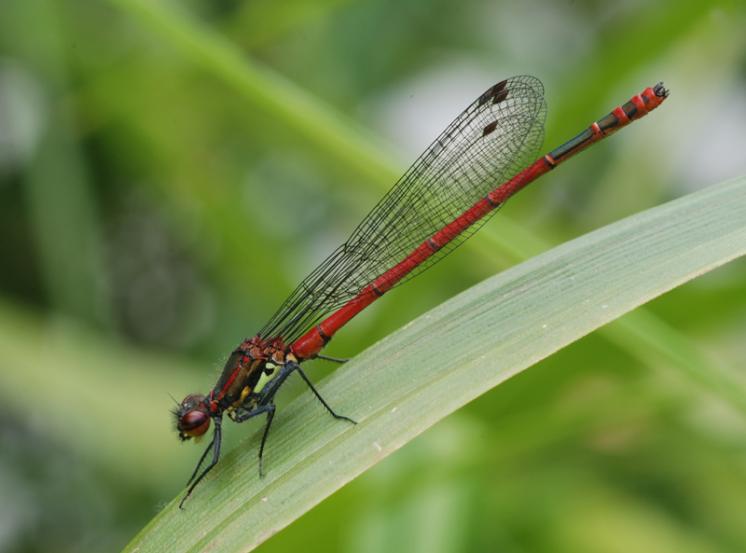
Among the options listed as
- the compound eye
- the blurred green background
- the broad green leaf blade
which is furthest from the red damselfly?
the broad green leaf blade

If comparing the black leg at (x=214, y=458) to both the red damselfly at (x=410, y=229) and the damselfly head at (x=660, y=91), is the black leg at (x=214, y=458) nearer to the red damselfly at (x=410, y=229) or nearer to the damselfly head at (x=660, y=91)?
the red damselfly at (x=410, y=229)

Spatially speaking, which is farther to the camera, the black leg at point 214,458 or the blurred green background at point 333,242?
the blurred green background at point 333,242

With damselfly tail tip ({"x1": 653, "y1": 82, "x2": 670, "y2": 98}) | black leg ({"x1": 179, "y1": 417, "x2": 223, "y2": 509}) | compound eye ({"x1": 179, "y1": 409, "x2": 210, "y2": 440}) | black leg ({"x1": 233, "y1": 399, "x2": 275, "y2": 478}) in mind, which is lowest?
damselfly tail tip ({"x1": 653, "y1": 82, "x2": 670, "y2": 98})

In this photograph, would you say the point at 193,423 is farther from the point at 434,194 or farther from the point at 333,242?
the point at 333,242

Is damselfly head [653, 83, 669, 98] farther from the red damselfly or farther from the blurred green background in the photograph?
the blurred green background

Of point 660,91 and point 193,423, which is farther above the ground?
point 193,423

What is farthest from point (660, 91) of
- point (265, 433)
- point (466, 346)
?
point (265, 433)

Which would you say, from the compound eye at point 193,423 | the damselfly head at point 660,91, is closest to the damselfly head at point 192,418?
the compound eye at point 193,423
